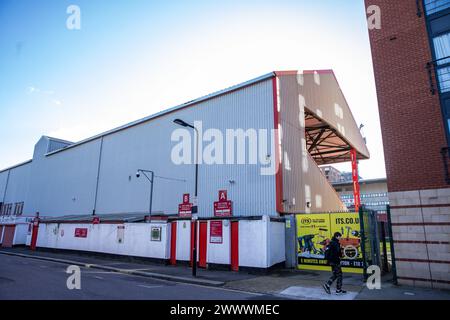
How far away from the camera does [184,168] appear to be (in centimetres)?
2589

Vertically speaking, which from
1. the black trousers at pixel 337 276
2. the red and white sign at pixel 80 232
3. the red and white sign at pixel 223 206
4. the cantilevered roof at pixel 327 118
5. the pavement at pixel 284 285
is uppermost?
the cantilevered roof at pixel 327 118

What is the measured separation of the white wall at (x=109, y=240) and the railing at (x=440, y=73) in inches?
661

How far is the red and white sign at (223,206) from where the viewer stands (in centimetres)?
2165

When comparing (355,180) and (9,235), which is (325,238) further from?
(9,235)

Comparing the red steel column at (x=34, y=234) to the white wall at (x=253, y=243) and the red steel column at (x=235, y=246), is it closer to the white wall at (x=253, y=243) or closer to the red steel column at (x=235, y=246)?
the red steel column at (x=235, y=246)

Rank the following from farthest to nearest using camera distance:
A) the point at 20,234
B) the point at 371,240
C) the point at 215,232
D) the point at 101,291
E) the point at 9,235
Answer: the point at 9,235 < the point at 20,234 < the point at 215,232 < the point at 371,240 < the point at 101,291

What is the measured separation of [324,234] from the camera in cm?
1683

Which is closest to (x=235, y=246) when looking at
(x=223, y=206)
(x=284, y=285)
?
(x=223, y=206)

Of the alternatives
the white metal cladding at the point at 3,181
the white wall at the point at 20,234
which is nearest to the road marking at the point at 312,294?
the white wall at the point at 20,234

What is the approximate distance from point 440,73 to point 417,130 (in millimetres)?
2460

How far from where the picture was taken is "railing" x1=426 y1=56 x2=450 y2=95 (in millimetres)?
12008

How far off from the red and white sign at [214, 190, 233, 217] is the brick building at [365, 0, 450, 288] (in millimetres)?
11362

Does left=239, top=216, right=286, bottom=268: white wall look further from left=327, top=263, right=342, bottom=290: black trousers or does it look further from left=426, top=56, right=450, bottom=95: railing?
left=426, top=56, right=450, bottom=95: railing
